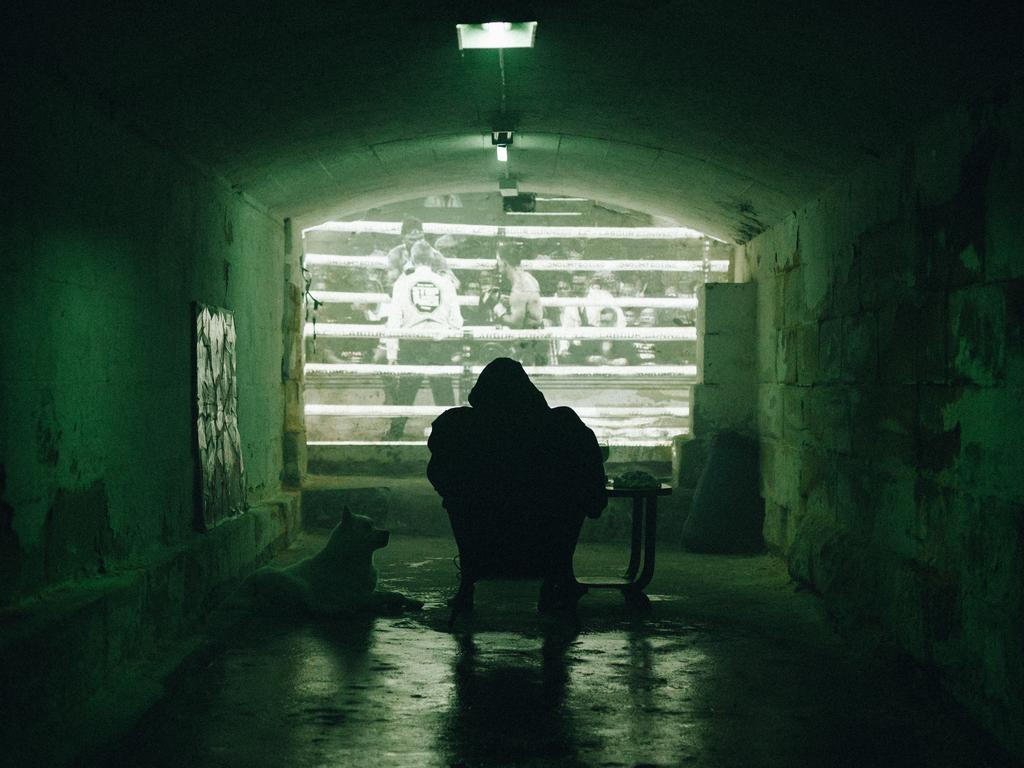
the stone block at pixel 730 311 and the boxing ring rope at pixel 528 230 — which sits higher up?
the boxing ring rope at pixel 528 230

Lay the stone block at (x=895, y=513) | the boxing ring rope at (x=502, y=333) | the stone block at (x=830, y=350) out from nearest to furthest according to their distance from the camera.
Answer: the stone block at (x=895, y=513) → the stone block at (x=830, y=350) → the boxing ring rope at (x=502, y=333)

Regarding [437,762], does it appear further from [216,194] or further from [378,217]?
[378,217]

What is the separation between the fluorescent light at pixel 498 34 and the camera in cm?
455

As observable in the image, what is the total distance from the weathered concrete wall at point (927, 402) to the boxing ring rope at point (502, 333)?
6.26 meters

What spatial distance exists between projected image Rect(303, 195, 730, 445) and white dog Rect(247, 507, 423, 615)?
7553 millimetres

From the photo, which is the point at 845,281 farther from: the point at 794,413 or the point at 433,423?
the point at 433,423

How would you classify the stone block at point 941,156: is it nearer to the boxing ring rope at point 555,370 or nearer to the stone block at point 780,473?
the stone block at point 780,473

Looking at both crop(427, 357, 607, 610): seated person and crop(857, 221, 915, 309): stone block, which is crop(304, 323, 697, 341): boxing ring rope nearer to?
crop(857, 221, 915, 309): stone block

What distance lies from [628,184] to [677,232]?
604 centimetres

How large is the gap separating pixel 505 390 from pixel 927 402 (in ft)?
6.71

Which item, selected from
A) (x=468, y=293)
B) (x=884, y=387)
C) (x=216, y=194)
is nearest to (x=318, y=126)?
(x=216, y=194)

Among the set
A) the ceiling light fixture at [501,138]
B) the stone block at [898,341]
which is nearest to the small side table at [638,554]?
the stone block at [898,341]

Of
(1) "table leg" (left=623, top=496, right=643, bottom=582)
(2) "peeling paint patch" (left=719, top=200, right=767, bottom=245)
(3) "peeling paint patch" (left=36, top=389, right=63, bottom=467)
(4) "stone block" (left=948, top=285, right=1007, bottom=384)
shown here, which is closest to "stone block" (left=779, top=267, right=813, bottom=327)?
(2) "peeling paint patch" (left=719, top=200, right=767, bottom=245)

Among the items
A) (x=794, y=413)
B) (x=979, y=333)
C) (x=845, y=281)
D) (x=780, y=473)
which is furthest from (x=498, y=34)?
(x=780, y=473)
